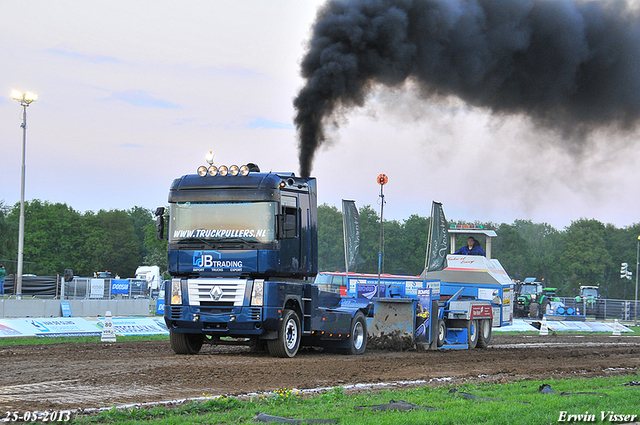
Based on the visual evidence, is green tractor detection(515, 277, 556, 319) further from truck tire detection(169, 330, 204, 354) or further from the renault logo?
the renault logo

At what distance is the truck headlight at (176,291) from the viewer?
1341cm

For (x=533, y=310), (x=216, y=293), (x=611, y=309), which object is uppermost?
(x=216, y=293)

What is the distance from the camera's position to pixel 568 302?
5253 centimetres

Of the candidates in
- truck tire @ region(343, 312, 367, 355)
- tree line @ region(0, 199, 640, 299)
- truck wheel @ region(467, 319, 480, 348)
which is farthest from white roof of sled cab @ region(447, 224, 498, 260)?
tree line @ region(0, 199, 640, 299)

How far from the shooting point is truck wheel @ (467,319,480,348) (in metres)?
Result: 19.1

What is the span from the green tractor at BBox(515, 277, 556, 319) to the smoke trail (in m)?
30.3

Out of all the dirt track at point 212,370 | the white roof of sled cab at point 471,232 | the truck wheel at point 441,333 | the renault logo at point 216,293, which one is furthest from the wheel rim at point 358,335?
the white roof of sled cab at point 471,232

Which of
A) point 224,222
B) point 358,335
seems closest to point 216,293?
A: point 224,222

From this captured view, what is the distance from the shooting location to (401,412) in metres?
7.46

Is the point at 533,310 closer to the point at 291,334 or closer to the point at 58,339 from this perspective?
the point at 58,339

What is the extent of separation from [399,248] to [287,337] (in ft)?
274

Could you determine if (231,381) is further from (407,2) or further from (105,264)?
(105,264)

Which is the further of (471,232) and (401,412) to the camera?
(471,232)

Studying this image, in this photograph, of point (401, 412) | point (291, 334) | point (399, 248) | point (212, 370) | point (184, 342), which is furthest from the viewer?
point (399, 248)
